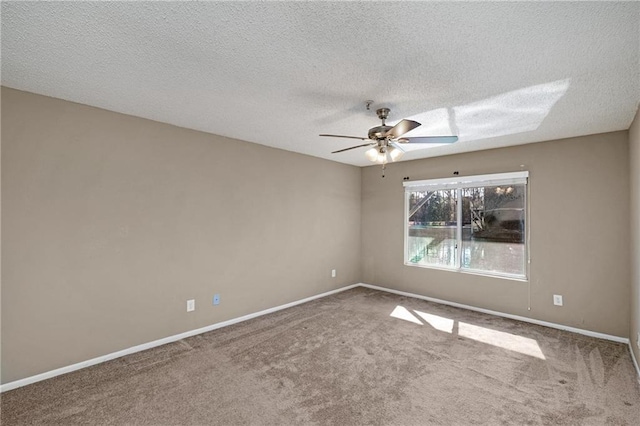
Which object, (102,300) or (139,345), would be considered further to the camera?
(139,345)

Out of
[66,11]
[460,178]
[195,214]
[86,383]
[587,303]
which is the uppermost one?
[66,11]

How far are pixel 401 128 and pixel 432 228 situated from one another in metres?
3.06

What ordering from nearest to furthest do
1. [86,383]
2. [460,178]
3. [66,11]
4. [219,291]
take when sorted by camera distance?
[66,11], [86,383], [219,291], [460,178]

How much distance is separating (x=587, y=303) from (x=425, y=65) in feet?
11.6

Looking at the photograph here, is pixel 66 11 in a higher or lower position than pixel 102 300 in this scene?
higher

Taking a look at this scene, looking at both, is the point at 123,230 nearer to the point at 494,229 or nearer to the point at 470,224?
the point at 470,224

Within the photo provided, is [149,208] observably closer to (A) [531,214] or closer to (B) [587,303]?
(A) [531,214]

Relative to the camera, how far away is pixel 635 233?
113 inches

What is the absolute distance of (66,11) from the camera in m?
1.47

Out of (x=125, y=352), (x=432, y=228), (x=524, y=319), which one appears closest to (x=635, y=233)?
(x=524, y=319)

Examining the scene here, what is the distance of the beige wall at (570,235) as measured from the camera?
10.9ft

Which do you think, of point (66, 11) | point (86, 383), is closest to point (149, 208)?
point (86, 383)

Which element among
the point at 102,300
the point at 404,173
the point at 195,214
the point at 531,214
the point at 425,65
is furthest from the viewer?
the point at 404,173

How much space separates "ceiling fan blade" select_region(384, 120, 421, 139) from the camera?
2201 millimetres
